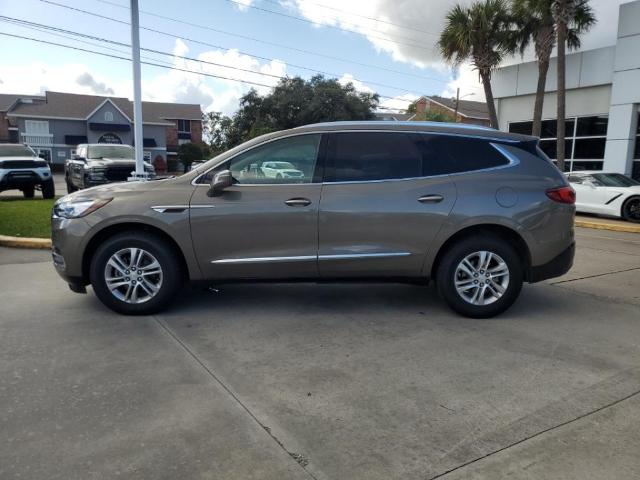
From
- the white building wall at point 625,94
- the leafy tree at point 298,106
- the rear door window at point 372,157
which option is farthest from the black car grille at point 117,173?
the leafy tree at point 298,106

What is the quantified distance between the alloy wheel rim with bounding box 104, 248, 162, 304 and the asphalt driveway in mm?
241

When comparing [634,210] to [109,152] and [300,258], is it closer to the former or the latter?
[300,258]

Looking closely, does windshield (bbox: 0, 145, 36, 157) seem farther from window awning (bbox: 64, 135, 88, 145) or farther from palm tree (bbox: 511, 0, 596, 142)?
window awning (bbox: 64, 135, 88, 145)

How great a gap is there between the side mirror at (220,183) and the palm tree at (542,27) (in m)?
16.4

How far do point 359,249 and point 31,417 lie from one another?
9.34 ft

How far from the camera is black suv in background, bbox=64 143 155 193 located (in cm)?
1429

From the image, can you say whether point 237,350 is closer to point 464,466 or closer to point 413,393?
point 413,393

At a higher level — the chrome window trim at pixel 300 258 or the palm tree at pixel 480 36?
the palm tree at pixel 480 36

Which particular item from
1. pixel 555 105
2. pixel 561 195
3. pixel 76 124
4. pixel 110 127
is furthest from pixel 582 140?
pixel 76 124

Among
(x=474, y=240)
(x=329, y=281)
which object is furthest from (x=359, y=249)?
(x=474, y=240)

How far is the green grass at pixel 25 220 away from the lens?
355 inches

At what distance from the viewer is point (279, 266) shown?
15.7 ft

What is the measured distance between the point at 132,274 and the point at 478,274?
10.5ft

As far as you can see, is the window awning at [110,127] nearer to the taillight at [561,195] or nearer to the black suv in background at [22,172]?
the black suv in background at [22,172]
